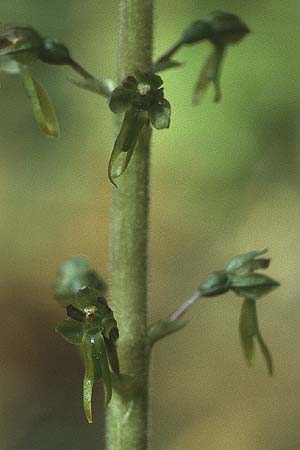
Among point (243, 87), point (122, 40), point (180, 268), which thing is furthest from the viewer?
point (180, 268)

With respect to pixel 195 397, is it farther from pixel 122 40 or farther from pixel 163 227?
pixel 122 40

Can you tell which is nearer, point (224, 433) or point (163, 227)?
point (224, 433)

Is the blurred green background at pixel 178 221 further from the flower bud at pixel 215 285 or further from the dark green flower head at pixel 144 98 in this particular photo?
the dark green flower head at pixel 144 98

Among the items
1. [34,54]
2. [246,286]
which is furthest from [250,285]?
[34,54]

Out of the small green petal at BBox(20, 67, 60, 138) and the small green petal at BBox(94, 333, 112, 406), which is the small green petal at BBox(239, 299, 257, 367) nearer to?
the small green petal at BBox(94, 333, 112, 406)

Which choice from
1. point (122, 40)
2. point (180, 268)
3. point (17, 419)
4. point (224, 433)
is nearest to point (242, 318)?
point (122, 40)

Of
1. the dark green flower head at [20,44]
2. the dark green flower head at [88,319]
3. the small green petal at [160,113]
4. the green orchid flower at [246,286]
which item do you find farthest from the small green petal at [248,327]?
the dark green flower head at [20,44]

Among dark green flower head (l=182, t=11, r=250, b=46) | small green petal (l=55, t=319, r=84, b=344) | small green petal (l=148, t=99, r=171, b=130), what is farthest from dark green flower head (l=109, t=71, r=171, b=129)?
small green petal (l=55, t=319, r=84, b=344)
